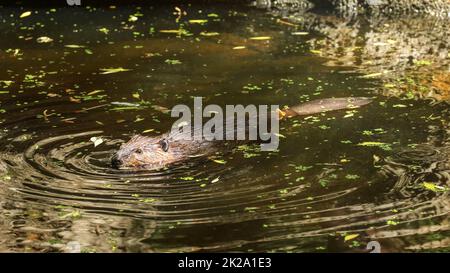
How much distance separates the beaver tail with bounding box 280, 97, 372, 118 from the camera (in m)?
8.30

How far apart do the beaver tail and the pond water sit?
190mm

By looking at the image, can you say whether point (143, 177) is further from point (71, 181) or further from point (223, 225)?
point (223, 225)

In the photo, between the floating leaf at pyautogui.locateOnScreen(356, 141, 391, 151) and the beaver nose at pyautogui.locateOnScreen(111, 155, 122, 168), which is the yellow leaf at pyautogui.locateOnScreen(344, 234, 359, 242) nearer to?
the floating leaf at pyautogui.locateOnScreen(356, 141, 391, 151)

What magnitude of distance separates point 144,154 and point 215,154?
715mm

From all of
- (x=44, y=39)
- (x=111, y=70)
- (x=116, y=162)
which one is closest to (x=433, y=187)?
(x=116, y=162)

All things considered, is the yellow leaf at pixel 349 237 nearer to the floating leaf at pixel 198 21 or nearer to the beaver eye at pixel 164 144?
the beaver eye at pixel 164 144

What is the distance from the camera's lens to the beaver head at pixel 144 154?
677 cm

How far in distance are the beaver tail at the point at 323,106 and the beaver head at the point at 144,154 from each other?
68.5 inches

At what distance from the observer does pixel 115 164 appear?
6.77 metres

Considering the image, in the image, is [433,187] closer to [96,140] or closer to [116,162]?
[116,162]

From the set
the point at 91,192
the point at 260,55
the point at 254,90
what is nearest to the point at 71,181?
the point at 91,192

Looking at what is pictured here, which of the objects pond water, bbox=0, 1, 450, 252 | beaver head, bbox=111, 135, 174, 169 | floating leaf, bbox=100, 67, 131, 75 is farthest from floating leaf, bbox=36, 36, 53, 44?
beaver head, bbox=111, 135, 174, 169

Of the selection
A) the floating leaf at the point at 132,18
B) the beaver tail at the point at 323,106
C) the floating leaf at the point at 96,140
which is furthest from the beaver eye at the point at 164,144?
the floating leaf at the point at 132,18
